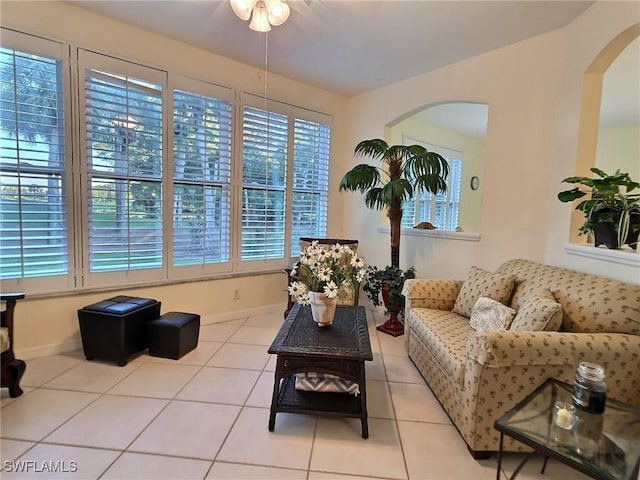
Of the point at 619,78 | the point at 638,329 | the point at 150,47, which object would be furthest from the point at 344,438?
the point at 619,78

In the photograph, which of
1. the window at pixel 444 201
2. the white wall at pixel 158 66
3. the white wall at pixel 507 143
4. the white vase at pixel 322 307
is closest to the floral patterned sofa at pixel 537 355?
the white vase at pixel 322 307

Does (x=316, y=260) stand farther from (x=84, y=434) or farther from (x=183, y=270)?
(x=183, y=270)

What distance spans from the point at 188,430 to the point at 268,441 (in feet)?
1.55

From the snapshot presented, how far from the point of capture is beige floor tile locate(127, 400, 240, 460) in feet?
5.86

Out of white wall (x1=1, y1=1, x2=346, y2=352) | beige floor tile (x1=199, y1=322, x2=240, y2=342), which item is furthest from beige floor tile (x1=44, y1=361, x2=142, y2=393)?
A: beige floor tile (x1=199, y1=322, x2=240, y2=342)

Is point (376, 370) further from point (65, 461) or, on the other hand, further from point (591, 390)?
point (65, 461)

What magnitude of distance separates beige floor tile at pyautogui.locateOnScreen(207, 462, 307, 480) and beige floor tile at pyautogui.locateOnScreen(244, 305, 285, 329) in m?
1.99

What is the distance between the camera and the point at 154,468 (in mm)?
1656

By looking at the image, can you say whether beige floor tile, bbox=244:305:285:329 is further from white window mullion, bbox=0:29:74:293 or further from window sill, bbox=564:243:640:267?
window sill, bbox=564:243:640:267

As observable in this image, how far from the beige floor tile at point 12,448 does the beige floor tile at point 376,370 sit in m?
2.09

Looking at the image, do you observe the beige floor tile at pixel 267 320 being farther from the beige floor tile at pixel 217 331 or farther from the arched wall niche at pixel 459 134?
the arched wall niche at pixel 459 134

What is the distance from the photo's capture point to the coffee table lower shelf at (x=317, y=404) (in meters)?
1.96

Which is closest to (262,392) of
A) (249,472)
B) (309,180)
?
(249,472)

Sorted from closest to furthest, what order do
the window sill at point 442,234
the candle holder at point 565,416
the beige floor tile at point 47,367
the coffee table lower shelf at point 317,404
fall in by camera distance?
the candle holder at point 565,416
the coffee table lower shelf at point 317,404
the beige floor tile at point 47,367
the window sill at point 442,234
